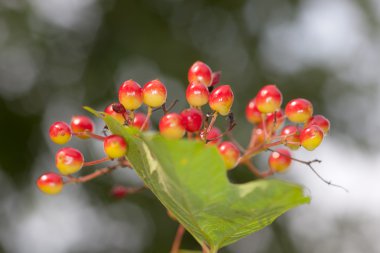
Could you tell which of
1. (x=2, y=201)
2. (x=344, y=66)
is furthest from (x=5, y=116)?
(x=344, y=66)

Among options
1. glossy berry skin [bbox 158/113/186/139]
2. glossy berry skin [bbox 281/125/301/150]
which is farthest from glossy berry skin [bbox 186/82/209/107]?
glossy berry skin [bbox 281/125/301/150]

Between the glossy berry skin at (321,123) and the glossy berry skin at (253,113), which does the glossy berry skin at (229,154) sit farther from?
the glossy berry skin at (253,113)

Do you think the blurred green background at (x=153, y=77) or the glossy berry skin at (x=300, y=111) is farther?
the blurred green background at (x=153, y=77)

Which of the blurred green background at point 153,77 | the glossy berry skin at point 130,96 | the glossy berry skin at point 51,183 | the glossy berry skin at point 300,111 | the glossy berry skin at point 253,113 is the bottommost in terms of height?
the blurred green background at point 153,77

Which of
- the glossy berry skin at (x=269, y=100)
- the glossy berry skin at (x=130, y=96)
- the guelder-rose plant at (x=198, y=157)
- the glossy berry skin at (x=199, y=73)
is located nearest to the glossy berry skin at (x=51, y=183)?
the guelder-rose plant at (x=198, y=157)

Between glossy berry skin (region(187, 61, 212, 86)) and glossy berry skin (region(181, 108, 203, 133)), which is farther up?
glossy berry skin (region(187, 61, 212, 86))

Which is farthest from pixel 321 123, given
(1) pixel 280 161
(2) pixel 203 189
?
(2) pixel 203 189

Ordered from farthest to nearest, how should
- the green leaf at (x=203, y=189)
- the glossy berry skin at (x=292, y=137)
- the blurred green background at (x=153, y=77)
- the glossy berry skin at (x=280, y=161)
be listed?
the blurred green background at (x=153, y=77) < the glossy berry skin at (x=280, y=161) < the glossy berry skin at (x=292, y=137) < the green leaf at (x=203, y=189)

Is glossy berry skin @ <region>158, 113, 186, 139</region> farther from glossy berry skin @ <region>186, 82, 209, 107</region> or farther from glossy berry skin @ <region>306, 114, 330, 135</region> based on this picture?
glossy berry skin @ <region>306, 114, 330, 135</region>
